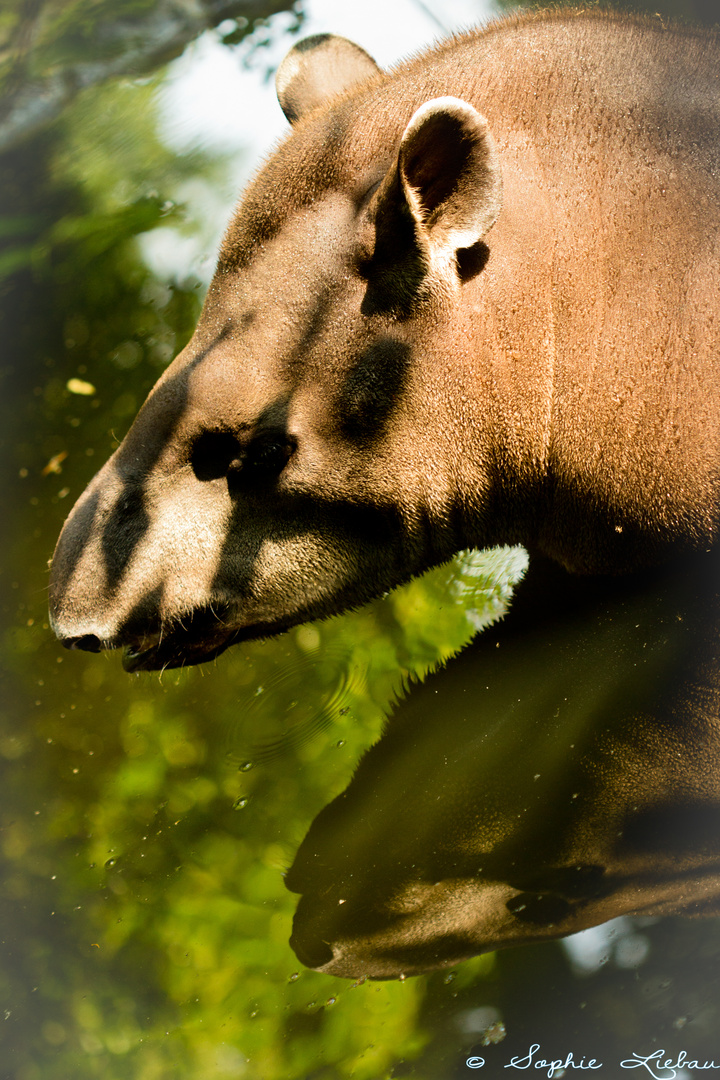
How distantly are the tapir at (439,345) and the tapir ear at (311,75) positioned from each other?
0.42 m

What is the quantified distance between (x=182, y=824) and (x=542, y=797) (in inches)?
62.9

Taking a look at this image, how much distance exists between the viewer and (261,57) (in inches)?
222

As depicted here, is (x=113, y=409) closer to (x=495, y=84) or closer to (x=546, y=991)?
(x=495, y=84)

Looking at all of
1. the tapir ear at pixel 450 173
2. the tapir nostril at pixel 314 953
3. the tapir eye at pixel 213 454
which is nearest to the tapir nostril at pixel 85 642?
the tapir eye at pixel 213 454

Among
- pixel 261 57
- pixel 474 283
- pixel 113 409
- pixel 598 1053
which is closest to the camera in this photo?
pixel 474 283

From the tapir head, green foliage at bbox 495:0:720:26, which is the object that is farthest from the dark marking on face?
green foliage at bbox 495:0:720:26

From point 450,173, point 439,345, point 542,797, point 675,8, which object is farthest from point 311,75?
point 542,797

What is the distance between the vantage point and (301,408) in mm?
2547

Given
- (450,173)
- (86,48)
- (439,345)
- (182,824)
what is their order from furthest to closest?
(86,48), (182,824), (439,345), (450,173)

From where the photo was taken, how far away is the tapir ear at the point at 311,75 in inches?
124

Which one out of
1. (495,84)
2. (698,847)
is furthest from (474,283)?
(698,847)

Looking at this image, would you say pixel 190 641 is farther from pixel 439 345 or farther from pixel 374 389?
pixel 439 345

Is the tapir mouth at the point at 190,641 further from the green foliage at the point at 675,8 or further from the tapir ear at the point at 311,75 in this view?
the green foliage at the point at 675,8

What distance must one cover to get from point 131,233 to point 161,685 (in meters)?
3.08
